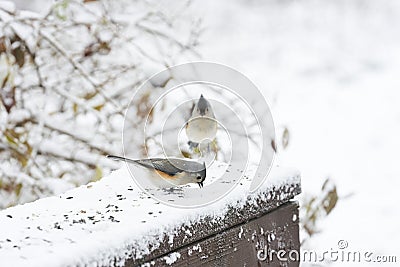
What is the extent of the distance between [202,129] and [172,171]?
154 millimetres

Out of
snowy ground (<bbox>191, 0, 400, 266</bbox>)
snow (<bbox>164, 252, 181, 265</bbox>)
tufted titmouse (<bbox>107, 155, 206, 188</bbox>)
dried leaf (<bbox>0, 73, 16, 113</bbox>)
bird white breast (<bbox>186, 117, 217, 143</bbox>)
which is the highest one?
snowy ground (<bbox>191, 0, 400, 266</bbox>)

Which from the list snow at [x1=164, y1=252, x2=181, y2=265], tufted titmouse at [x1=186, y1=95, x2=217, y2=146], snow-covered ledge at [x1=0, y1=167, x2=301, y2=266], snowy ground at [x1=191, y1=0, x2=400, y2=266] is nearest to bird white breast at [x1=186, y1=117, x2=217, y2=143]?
tufted titmouse at [x1=186, y1=95, x2=217, y2=146]

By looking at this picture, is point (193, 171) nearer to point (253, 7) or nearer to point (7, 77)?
point (7, 77)

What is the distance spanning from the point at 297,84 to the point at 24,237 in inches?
150

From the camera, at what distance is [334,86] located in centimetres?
439

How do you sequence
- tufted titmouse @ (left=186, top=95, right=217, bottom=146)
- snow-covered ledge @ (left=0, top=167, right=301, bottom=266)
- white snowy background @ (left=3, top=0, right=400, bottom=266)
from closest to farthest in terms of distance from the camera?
snow-covered ledge @ (left=0, top=167, right=301, bottom=266), tufted titmouse @ (left=186, top=95, right=217, bottom=146), white snowy background @ (left=3, top=0, right=400, bottom=266)

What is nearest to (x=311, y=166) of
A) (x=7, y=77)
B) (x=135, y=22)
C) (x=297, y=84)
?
(x=297, y=84)

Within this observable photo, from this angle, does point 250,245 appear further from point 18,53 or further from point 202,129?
point 18,53

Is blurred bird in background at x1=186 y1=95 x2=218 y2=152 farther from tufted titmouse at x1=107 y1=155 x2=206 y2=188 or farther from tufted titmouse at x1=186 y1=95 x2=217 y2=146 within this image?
tufted titmouse at x1=107 y1=155 x2=206 y2=188

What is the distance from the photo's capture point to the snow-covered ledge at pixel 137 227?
75 cm

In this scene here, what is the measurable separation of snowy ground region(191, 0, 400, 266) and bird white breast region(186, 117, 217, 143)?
53.4 inches

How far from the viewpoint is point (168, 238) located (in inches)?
32.5

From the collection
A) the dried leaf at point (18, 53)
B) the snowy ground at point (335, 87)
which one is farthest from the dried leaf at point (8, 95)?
the snowy ground at point (335, 87)

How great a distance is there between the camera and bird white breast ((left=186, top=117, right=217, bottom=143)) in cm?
104
